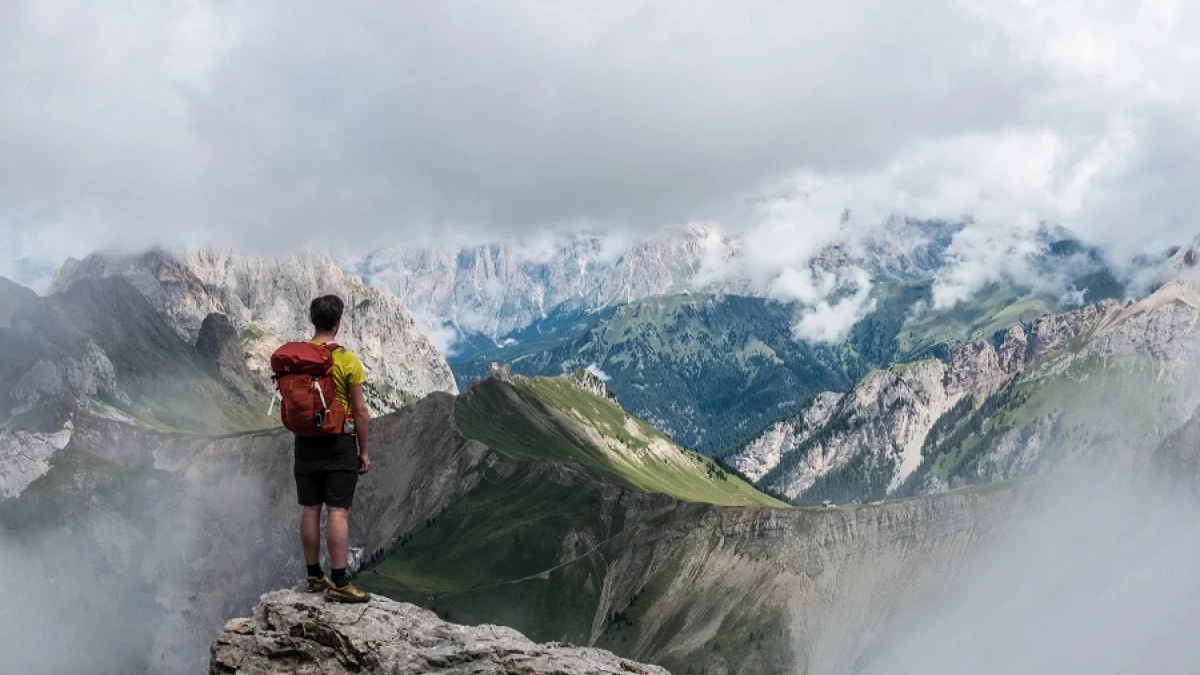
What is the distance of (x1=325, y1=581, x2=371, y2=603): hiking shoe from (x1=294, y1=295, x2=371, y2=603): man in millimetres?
437

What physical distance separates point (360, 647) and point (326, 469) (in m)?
4.15

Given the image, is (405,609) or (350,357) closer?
(350,357)

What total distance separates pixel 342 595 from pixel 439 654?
2.88 metres

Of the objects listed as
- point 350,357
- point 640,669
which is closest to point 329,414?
point 350,357

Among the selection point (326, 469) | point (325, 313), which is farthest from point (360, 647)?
point (325, 313)

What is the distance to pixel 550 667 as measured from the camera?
23.0 metres

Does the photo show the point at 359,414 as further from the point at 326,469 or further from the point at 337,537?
the point at 337,537

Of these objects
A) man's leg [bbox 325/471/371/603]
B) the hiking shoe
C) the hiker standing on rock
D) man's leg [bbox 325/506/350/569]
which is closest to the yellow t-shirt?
the hiker standing on rock

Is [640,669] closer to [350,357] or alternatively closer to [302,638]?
[302,638]

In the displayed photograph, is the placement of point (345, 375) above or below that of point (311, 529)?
above

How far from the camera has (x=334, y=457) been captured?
2331 centimetres

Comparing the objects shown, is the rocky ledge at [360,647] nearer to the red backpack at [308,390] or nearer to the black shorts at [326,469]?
the black shorts at [326,469]

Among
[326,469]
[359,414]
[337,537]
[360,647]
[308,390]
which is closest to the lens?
[308,390]

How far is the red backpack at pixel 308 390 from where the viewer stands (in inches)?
882
